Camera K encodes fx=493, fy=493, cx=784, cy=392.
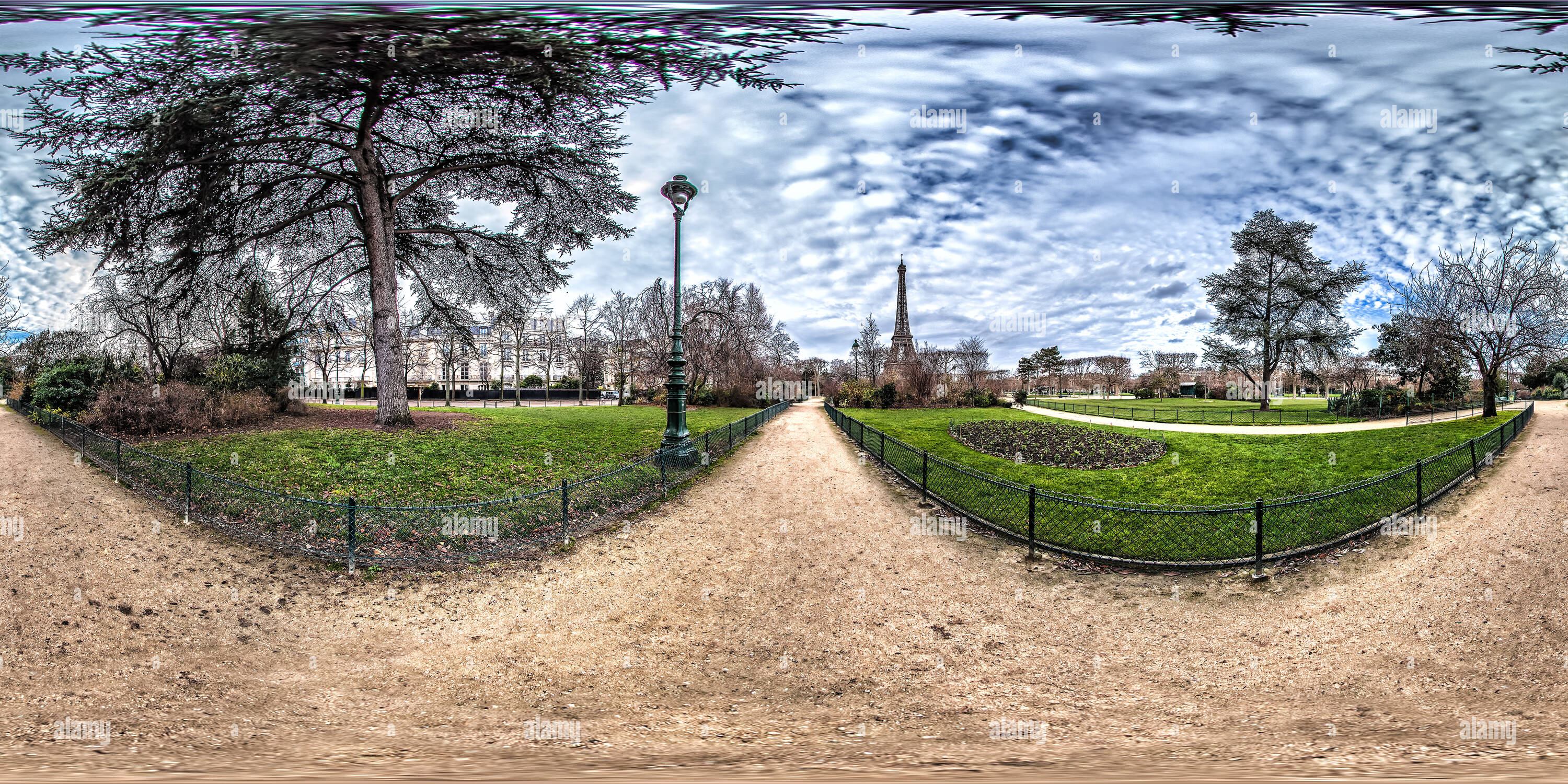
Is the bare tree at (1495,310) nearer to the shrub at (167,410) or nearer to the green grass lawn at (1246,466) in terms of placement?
the green grass lawn at (1246,466)

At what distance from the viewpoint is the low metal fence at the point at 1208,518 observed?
3848mm

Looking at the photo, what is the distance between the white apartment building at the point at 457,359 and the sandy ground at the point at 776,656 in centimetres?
1606

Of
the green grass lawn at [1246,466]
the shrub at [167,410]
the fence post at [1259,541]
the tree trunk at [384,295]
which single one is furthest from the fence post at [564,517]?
the shrub at [167,410]

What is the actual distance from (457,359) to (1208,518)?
108 ft

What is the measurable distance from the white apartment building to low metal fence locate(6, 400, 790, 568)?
1366 centimetres

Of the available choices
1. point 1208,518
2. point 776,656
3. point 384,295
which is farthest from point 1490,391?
point 384,295

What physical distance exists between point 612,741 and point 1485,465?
942 centimetres

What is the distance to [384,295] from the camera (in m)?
8.30

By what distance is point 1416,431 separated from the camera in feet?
22.4

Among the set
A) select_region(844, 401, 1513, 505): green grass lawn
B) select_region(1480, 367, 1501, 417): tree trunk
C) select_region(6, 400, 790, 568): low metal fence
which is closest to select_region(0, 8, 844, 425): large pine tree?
select_region(6, 400, 790, 568): low metal fence

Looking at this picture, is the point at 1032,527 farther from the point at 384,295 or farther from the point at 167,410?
the point at 167,410

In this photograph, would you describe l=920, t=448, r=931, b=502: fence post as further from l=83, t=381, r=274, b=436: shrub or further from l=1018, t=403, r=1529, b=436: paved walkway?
l=83, t=381, r=274, b=436: shrub

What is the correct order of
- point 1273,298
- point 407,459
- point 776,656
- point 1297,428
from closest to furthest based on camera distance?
point 776,656, point 407,459, point 1297,428, point 1273,298

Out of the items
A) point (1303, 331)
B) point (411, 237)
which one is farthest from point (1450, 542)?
point (1303, 331)
